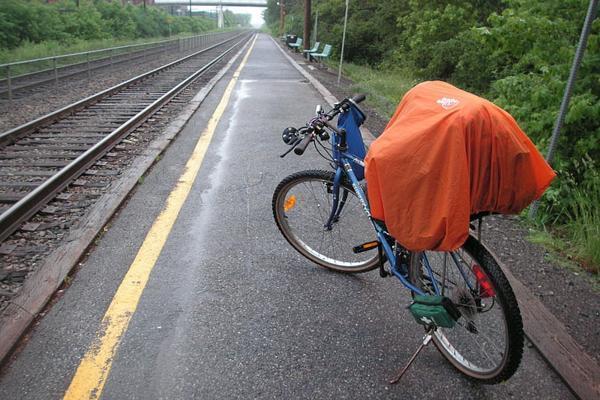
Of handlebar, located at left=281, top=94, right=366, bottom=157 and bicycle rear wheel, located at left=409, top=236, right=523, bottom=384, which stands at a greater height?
handlebar, located at left=281, top=94, right=366, bottom=157

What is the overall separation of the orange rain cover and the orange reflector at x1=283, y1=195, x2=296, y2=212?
1.46 m

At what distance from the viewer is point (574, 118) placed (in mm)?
4637

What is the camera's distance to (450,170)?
2.04 metres

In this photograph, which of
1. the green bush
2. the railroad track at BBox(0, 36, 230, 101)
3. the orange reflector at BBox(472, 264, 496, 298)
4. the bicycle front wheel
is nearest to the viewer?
the orange reflector at BBox(472, 264, 496, 298)

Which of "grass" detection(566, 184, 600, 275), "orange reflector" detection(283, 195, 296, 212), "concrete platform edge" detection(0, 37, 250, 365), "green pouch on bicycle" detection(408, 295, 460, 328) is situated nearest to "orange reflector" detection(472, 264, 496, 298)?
"green pouch on bicycle" detection(408, 295, 460, 328)

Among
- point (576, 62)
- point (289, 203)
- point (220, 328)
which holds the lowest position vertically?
point (220, 328)

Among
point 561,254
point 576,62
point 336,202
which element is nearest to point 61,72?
point 336,202

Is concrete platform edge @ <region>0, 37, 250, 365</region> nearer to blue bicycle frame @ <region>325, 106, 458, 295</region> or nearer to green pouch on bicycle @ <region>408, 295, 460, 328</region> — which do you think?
blue bicycle frame @ <region>325, 106, 458, 295</region>

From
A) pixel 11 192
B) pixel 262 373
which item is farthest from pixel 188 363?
pixel 11 192

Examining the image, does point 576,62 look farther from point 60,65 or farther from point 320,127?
point 60,65

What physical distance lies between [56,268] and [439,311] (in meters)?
2.71

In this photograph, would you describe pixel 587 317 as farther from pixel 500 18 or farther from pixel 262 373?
pixel 500 18

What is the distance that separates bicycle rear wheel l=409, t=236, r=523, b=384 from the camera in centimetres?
225

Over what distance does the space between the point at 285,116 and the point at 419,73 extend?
10.5 m
